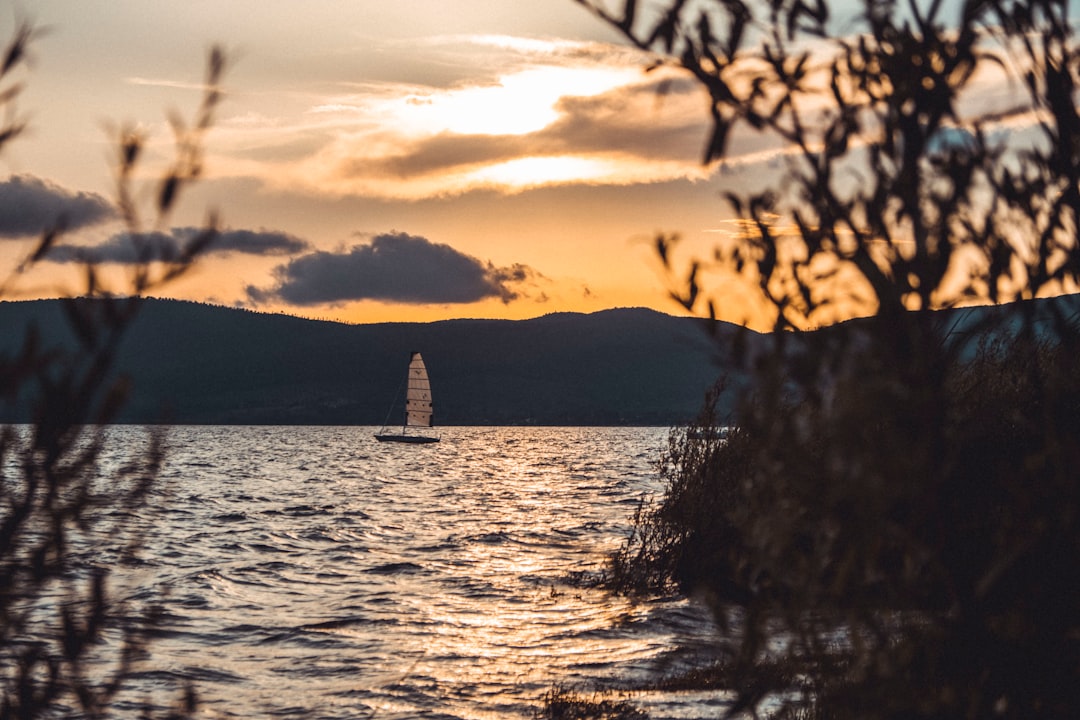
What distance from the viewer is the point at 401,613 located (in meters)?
16.9

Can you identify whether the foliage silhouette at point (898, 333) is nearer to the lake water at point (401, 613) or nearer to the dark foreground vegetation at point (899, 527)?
the dark foreground vegetation at point (899, 527)

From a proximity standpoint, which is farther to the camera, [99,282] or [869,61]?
[869,61]

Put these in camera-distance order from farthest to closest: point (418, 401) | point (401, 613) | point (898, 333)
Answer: point (418, 401) → point (401, 613) → point (898, 333)

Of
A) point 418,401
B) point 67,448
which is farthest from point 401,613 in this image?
point 418,401

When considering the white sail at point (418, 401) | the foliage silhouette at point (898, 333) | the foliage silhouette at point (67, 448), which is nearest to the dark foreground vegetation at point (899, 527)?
the foliage silhouette at point (898, 333)

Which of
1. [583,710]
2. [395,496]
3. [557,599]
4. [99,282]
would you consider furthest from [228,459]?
[99,282]

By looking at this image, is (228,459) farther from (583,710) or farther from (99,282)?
(99,282)

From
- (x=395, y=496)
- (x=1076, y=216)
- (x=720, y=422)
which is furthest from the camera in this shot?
(x=395, y=496)

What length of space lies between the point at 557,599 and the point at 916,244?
601 inches

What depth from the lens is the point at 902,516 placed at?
5980mm

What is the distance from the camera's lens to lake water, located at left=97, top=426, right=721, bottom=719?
38.1 feet

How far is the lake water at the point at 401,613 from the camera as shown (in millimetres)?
11609

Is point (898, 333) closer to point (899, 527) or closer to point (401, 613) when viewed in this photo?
point (899, 527)

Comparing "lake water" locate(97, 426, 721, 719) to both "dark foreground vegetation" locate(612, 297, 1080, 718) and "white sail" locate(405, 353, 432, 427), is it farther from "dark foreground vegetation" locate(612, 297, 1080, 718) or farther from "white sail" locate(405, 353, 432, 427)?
"white sail" locate(405, 353, 432, 427)
